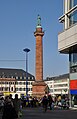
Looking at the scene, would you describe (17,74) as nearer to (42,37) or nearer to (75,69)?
(42,37)

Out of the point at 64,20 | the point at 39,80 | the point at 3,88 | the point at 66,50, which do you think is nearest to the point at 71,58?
the point at 66,50

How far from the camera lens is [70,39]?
1700 inches

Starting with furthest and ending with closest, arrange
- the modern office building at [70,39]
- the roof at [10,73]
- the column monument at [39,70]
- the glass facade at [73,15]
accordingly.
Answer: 1. the roof at [10,73]
2. the column monument at [39,70]
3. the glass facade at [73,15]
4. the modern office building at [70,39]

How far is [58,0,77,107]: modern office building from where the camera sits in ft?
143

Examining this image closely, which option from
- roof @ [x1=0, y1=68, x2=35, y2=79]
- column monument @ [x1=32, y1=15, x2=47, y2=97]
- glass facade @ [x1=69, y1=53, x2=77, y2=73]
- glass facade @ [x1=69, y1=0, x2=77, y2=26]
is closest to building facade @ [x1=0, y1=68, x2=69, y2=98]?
roof @ [x1=0, y1=68, x2=35, y2=79]

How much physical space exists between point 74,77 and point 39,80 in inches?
1321

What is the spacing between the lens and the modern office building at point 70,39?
4357 cm

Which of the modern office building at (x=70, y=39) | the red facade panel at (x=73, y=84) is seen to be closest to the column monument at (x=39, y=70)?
the modern office building at (x=70, y=39)

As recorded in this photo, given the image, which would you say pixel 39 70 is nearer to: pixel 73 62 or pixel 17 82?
pixel 73 62

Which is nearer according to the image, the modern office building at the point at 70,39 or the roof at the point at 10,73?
the modern office building at the point at 70,39

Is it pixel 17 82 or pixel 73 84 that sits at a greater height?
pixel 17 82

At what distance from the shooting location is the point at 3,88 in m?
180

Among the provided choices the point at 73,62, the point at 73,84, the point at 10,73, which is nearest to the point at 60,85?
the point at 10,73

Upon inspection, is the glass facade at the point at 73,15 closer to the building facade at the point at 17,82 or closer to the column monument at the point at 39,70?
the column monument at the point at 39,70
